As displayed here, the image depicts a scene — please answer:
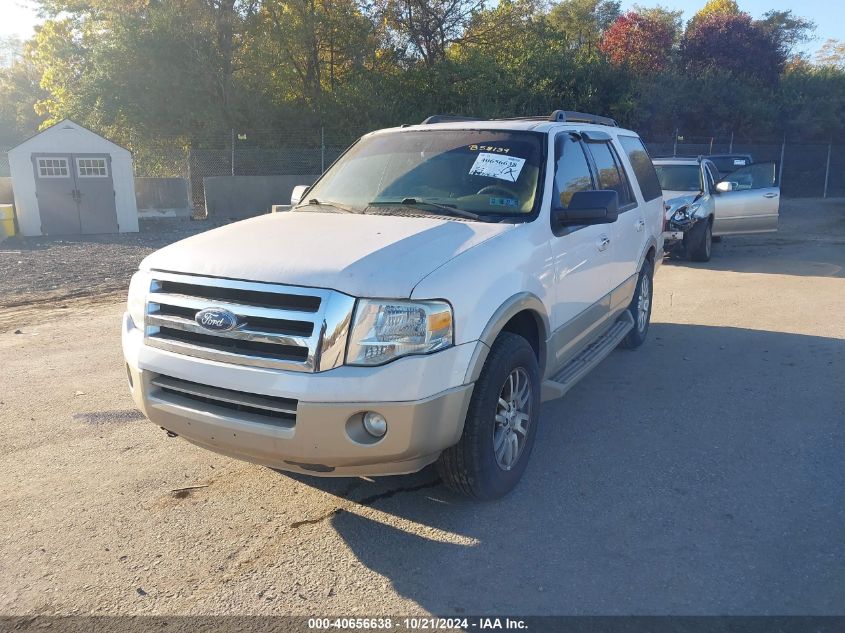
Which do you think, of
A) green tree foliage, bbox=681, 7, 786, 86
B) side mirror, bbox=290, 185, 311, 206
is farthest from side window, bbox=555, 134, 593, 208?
green tree foliage, bbox=681, 7, 786, 86

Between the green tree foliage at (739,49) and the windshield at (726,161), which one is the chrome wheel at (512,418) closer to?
the windshield at (726,161)

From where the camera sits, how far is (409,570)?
318 cm

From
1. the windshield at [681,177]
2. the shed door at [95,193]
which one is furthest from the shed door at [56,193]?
the windshield at [681,177]

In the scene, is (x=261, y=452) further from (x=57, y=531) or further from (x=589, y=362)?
(x=589, y=362)

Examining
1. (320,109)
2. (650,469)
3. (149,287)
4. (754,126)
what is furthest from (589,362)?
(754,126)

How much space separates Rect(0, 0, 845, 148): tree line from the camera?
21.8 meters

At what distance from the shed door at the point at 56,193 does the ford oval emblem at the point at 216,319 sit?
1554 centimetres

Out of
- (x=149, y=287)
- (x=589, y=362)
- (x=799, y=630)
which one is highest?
(x=149, y=287)

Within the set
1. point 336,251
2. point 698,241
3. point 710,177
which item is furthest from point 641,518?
point 710,177

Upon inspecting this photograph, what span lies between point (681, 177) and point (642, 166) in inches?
260

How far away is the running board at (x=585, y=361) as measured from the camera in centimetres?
421

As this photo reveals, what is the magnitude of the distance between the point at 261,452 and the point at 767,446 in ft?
10.5

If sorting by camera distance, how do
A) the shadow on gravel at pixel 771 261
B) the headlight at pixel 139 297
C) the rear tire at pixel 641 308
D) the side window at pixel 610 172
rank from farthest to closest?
the shadow on gravel at pixel 771 261 < the rear tire at pixel 641 308 < the side window at pixel 610 172 < the headlight at pixel 139 297

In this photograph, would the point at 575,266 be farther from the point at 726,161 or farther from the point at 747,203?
the point at 726,161
